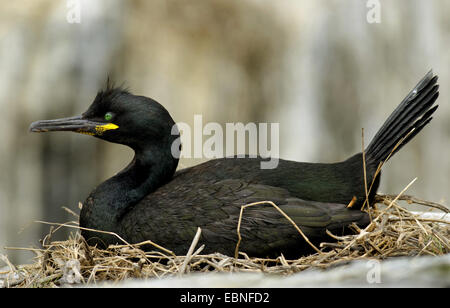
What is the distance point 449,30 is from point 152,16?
2.40 meters

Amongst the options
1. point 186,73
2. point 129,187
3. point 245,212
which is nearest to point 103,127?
point 129,187

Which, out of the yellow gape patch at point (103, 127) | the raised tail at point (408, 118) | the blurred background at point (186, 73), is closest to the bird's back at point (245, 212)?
the raised tail at point (408, 118)

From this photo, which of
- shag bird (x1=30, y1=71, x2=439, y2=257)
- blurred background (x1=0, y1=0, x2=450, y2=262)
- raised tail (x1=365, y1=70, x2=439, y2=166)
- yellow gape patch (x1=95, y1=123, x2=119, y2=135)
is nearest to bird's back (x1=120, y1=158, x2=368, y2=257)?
shag bird (x1=30, y1=71, x2=439, y2=257)

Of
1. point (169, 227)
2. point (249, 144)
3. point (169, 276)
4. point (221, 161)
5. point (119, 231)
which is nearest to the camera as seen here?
point (169, 276)

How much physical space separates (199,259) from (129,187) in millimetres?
613

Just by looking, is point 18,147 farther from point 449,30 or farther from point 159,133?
point 449,30

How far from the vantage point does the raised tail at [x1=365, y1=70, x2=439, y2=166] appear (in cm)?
A: 262

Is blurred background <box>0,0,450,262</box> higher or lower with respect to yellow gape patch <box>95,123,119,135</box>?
higher

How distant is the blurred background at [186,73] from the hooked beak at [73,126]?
1.83m

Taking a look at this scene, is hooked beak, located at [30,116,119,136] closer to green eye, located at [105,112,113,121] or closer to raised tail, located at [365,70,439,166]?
green eye, located at [105,112,113,121]

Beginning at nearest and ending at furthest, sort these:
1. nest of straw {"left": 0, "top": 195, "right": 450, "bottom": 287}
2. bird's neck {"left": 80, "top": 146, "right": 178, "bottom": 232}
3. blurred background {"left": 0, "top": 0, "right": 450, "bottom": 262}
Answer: nest of straw {"left": 0, "top": 195, "right": 450, "bottom": 287} → bird's neck {"left": 80, "top": 146, "right": 178, "bottom": 232} → blurred background {"left": 0, "top": 0, "right": 450, "bottom": 262}

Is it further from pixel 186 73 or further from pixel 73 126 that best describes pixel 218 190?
pixel 186 73

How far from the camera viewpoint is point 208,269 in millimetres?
2207

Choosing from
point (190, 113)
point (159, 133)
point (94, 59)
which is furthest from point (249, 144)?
point (159, 133)
